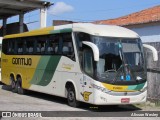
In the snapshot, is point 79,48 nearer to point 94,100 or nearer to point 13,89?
point 94,100

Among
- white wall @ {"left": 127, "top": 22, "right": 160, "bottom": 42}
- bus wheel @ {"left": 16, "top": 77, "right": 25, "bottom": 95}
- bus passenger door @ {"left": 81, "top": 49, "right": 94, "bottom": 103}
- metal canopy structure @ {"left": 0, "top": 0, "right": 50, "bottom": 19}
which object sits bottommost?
bus wheel @ {"left": 16, "top": 77, "right": 25, "bottom": 95}

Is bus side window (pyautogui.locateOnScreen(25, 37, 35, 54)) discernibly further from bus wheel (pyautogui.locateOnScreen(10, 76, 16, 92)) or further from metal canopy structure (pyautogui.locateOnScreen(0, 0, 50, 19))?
metal canopy structure (pyautogui.locateOnScreen(0, 0, 50, 19))

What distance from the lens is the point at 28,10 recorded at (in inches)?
1585

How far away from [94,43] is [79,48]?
0.85 meters

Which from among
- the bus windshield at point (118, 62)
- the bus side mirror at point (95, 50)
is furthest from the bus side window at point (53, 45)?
the bus side mirror at point (95, 50)

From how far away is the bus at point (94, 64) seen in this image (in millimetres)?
13789

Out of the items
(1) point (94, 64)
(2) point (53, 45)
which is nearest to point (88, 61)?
(1) point (94, 64)

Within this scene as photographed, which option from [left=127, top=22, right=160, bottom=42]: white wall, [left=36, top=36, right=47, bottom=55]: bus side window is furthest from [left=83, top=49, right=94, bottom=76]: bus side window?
[left=127, top=22, right=160, bottom=42]: white wall

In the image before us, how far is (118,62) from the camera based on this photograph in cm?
1407

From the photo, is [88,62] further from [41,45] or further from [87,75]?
[41,45]

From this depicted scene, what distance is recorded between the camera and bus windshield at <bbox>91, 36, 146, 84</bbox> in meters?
13.8

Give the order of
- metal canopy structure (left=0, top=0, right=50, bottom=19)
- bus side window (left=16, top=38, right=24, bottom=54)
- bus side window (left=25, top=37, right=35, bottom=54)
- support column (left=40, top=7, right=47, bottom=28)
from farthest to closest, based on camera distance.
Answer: metal canopy structure (left=0, top=0, right=50, bottom=19), support column (left=40, top=7, right=47, bottom=28), bus side window (left=16, top=38, right=24, bottom=54), bus side window (left=25, top=37, right=35, bottom=54)

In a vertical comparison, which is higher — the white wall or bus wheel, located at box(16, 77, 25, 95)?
the white wall

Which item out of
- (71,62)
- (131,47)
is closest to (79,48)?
(71,62)
